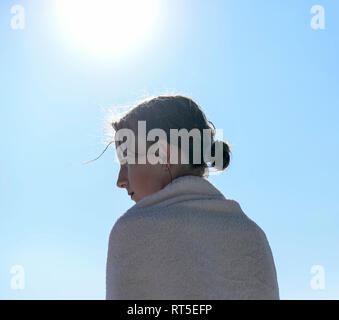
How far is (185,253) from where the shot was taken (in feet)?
13.2

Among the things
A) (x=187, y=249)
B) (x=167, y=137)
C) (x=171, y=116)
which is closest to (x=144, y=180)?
(x=167, y=137)

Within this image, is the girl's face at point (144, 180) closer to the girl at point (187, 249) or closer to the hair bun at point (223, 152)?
the girl at point (187, 249)

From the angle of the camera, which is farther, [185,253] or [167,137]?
[167,137]

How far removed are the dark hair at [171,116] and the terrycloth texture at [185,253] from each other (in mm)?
356

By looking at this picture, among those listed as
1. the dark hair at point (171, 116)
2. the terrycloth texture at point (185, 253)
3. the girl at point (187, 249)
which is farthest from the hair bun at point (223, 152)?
the terrycloth texture at point (185, 253)

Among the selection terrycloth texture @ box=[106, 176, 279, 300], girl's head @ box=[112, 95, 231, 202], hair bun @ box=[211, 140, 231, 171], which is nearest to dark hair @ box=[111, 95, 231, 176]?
girl's head @ box=[112, 95, 231, 202]

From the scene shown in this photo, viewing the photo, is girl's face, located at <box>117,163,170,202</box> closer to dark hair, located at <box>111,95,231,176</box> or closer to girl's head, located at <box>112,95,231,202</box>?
girl's head, located at <box>112,95,231,202</box>

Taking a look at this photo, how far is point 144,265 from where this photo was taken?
13.3ft

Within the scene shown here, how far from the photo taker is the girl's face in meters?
4.33

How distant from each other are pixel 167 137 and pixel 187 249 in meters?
0.69

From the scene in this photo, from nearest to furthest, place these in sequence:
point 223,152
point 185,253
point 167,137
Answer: point 185,253 → point 167,137 → point 223,152

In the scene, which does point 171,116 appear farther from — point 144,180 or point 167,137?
point 144,180
